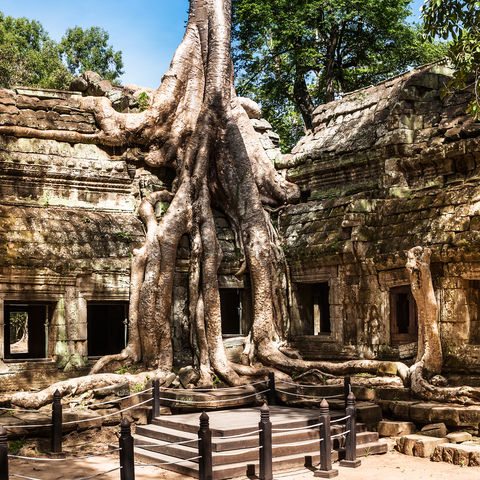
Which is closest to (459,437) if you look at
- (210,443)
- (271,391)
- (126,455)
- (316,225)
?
(271,391)

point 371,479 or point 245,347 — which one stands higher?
point 245,347

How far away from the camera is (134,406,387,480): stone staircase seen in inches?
300

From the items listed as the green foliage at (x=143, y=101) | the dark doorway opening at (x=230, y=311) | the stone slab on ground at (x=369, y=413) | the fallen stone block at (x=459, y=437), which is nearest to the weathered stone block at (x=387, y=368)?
the stone slab on ground at (x=369, y=413)

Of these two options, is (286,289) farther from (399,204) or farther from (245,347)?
(399,204)

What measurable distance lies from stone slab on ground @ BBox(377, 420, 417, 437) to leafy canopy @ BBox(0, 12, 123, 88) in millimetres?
16605

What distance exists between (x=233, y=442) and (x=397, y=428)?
94.0 inches

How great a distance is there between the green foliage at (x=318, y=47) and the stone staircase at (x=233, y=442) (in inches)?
536

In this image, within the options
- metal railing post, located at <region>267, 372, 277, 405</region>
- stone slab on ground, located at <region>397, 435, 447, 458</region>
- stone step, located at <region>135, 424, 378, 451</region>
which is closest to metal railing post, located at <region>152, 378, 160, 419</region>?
stone step, located at <region>135, 424, 378, 451</region>

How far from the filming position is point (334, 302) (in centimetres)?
1136

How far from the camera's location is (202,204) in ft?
38.7

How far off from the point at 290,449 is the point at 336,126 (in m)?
7.02

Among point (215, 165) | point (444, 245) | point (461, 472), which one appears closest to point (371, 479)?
point (461, 472)

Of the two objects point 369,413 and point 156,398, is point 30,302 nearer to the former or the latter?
point 156,398

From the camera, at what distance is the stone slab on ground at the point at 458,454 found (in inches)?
296
